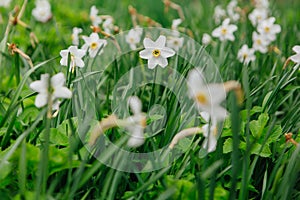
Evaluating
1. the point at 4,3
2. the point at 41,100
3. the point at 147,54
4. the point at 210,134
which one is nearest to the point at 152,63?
the point at 147,54

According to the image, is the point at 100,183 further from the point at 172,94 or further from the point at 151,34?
the point at 151,34

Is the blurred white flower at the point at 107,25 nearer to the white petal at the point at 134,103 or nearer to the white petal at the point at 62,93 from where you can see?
the white petal at the point at 134,103

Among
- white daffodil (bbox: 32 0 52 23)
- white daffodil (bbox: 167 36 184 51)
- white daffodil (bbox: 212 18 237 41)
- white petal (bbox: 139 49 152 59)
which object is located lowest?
white petal (bbox: 139 49 152 59)

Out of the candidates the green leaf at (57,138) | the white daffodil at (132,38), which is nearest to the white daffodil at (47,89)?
the green leaf at (57,138)

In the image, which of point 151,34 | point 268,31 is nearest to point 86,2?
point 151,34

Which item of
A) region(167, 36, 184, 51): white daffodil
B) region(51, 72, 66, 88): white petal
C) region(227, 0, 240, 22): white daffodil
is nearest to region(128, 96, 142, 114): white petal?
region(51, 72, 66, 88): white petal

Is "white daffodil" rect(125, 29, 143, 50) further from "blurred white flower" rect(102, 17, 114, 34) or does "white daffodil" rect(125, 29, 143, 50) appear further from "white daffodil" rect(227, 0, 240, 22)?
"white daffodil" rect(227, 0, 240, 22)

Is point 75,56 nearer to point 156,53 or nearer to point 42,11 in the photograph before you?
point 156,53
